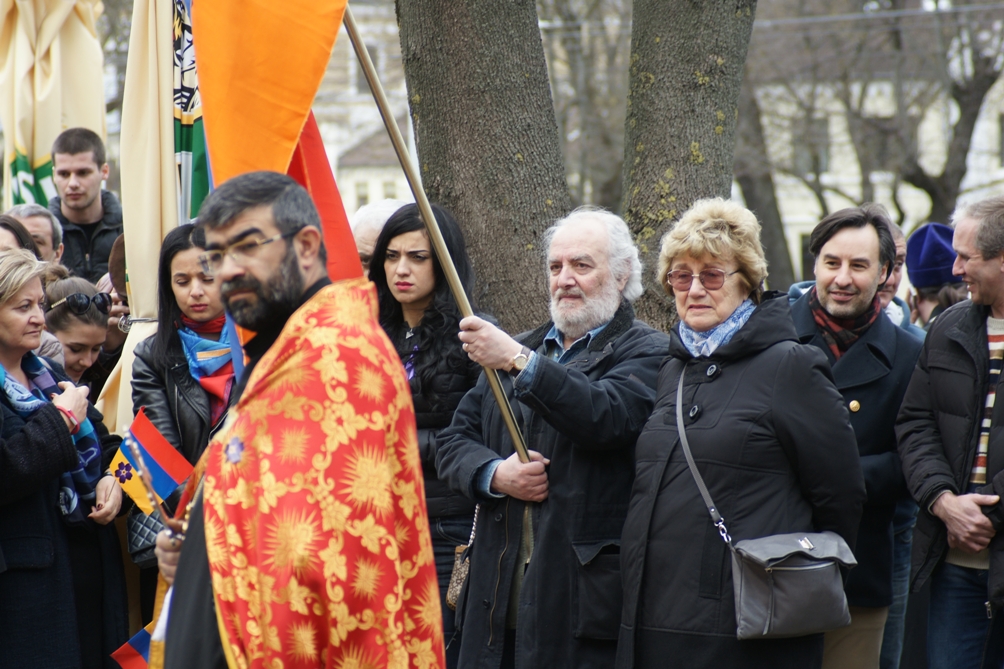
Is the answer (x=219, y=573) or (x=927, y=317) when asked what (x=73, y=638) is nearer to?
(x=219, y=573)

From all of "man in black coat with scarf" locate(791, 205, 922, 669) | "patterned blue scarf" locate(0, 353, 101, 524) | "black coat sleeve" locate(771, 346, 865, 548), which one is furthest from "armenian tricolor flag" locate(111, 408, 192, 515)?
"man in black coat with scarf" locate(791, 205, 922, 669)

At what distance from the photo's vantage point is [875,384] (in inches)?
176

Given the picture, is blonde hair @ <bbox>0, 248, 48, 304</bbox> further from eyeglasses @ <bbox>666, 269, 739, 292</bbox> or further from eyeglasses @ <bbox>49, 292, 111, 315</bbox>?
eyeglasses @ <bbox>666, 269, 739, 292</bbox>

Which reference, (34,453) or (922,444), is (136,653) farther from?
(922,444)

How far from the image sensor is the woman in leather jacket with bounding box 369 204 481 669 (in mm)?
4367

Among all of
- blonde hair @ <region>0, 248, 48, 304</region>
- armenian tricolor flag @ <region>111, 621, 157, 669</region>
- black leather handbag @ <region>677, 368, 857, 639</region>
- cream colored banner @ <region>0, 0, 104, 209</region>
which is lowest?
armenian tricolor flag @ <region>111, 621, 157, 669</region>

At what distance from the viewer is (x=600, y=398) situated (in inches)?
147

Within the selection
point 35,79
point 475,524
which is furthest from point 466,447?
point 35,79

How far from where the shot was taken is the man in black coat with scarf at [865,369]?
432 centimetres

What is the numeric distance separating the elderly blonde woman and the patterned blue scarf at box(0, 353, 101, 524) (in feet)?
6.98

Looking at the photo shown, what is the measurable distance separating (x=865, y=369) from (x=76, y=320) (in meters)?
3.42

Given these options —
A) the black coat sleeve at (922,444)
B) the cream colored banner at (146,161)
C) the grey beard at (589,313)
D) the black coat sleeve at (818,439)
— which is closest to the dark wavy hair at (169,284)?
the cream colored banner at (146,161)

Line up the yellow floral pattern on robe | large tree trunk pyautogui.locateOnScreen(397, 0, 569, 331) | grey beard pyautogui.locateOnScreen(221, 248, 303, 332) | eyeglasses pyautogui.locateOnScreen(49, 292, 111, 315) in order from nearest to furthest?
the yellow floral pattern on robe
grey beard pyautogui.locateOnScreen(221, 248, 303, 332)
eyeglasses pyautogui.locateOnScreen(49, 292, 111, 315)
large tree trunk pyautogui.locateOnScreen(397, 0, 569, 331)

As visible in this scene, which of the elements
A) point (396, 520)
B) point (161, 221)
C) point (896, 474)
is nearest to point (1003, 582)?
point (896, 474)
